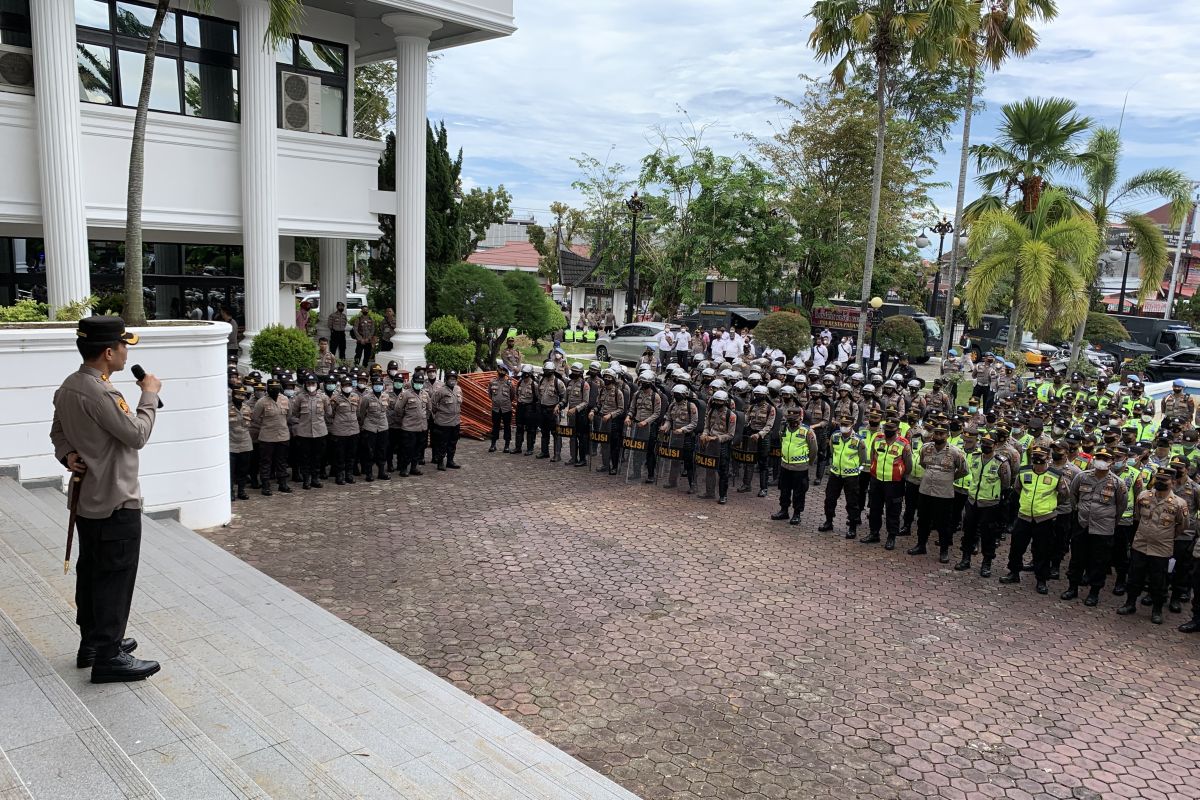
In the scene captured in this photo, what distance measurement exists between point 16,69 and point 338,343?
900cm

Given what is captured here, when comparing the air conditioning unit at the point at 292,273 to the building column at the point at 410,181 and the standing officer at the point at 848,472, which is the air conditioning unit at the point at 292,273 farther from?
the standing officer at the point at 848,472

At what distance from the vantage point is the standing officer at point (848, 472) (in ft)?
35.6

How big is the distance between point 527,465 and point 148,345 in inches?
267

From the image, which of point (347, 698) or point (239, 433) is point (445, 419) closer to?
point (239, 433)

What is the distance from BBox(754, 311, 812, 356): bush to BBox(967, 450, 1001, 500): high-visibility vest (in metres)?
13.6

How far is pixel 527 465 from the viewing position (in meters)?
14.5

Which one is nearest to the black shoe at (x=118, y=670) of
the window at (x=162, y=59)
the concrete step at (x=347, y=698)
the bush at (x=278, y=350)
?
the concrete step at (x=347, y=698)

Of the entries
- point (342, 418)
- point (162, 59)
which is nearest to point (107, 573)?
point (342, 418)

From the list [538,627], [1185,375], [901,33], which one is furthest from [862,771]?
[1185,375]

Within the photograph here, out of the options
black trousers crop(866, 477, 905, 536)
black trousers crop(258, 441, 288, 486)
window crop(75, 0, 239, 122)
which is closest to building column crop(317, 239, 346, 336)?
window crop(75, 0, 239, 122)

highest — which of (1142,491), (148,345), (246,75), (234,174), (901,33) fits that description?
(901,33)

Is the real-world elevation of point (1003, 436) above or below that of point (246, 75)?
below

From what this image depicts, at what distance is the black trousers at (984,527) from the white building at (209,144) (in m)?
13.0

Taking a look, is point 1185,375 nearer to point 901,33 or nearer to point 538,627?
point 901,33
